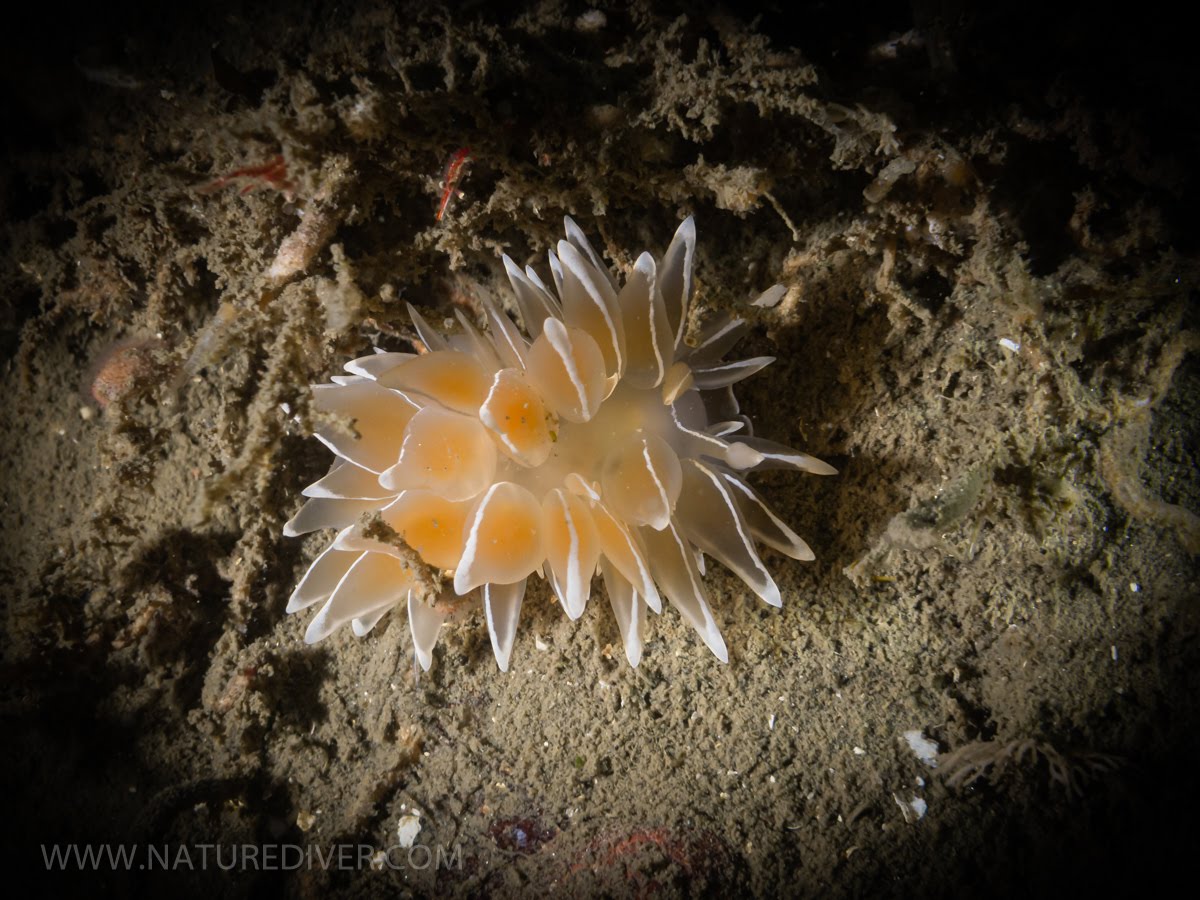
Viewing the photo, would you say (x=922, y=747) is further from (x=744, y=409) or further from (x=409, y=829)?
(x=409, y=829)

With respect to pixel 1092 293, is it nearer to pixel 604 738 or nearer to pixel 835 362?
pixel 835 362

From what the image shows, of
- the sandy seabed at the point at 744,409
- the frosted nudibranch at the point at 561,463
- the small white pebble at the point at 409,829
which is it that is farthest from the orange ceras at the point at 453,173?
the small white pebble at the point at 409,829

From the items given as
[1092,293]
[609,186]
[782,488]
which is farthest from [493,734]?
[1092,293]

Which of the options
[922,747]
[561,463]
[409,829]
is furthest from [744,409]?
[409,829]

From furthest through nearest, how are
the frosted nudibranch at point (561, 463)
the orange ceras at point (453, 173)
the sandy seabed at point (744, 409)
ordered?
the orange ceras at point (453, 173)
the frosted nudibranch at point (561, 463)
the sandy seabed at point (744, 409)

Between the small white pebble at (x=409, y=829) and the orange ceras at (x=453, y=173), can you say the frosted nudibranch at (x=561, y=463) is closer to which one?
the orange ceras at (x=453, y=173)

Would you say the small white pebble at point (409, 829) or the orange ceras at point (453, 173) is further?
the small white pebble at point (409, 829)
